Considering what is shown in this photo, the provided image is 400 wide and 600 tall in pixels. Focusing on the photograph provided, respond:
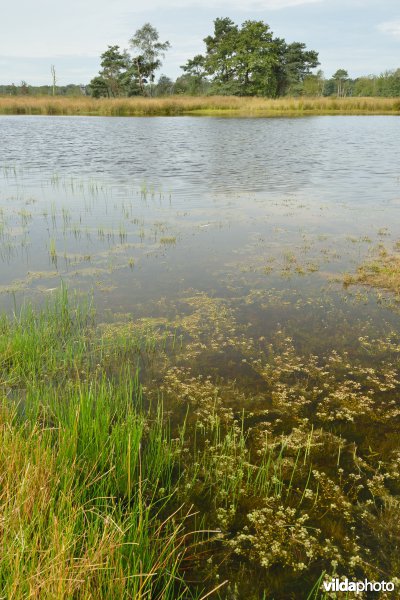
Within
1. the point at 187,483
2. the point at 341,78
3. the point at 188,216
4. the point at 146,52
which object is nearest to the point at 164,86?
the point at 146,52

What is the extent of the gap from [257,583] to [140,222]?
9829 mm

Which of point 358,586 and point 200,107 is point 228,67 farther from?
point 358,586

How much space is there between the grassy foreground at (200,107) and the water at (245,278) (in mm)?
34760

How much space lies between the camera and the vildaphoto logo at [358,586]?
277 cm

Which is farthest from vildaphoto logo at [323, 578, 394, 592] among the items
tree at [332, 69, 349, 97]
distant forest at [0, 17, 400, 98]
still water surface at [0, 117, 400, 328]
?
tree at [332, 69, 349, 97]

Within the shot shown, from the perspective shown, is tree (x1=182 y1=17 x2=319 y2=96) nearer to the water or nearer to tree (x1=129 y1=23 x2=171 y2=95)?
tree (x1=129 y1=23 x2=171 y2=95)

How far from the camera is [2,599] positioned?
1.92 m

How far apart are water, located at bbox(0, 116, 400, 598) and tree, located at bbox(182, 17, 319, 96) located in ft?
182

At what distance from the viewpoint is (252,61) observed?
220 ft

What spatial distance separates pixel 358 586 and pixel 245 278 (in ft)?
18.5

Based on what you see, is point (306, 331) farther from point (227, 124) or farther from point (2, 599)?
point (227, 124)

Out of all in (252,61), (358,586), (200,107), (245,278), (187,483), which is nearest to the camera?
(358,586)

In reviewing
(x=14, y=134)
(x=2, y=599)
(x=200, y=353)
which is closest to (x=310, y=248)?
(x=200, y=353)

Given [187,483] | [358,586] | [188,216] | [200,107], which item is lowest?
[358,586]
